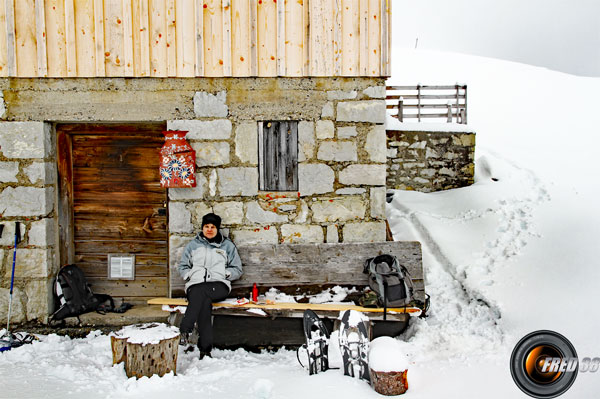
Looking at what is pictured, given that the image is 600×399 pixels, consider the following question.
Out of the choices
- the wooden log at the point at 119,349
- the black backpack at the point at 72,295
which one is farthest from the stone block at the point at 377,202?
the black backpack at the point at 72,295

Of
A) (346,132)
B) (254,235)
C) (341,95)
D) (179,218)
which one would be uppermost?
(341,95)

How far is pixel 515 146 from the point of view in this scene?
13.9 meters

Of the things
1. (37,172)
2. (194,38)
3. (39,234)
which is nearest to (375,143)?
(194,38)

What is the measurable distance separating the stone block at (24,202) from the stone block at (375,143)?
3484 millimetres

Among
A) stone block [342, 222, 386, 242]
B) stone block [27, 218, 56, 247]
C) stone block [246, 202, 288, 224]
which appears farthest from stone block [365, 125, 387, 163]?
stone block [27, 218, 56, 247]

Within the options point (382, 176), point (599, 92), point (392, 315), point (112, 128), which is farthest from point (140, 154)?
point (599, 92)

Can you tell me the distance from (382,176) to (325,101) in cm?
101

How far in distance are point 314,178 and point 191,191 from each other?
1.32 meters

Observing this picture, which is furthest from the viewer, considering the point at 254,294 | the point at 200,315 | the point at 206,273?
the point at 254,294

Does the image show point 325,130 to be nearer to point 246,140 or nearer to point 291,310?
point 246,140

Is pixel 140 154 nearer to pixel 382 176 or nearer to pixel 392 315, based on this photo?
pixel 382 176

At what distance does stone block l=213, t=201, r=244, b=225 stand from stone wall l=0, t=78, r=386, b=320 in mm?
11

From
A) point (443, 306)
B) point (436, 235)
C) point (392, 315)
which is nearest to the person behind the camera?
point (392, 315)

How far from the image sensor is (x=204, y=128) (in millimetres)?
5004
